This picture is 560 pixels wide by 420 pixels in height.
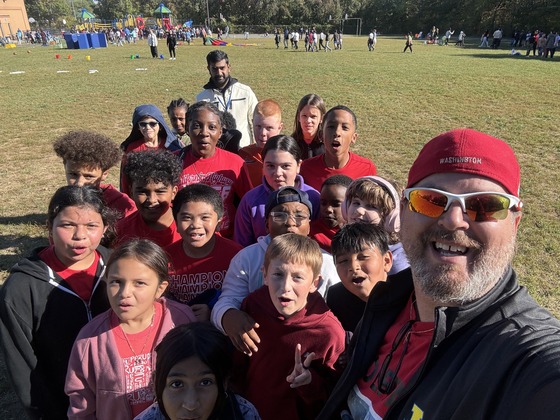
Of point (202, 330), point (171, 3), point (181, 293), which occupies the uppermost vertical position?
point (171, 3)

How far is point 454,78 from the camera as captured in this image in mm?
20922

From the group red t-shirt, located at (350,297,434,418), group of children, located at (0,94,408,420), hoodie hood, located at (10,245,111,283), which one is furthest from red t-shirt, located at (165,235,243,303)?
red t-shirt, located at (350,297,434,418)

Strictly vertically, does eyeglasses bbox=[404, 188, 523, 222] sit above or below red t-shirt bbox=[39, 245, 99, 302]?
above

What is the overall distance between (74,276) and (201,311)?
2.85ft

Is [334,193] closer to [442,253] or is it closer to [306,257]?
[306,257]

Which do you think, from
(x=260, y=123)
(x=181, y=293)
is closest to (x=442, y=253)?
(x=181, y=293)

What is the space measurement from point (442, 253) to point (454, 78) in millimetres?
22333

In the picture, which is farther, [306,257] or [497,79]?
[497,79]

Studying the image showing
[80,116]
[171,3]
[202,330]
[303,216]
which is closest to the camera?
[202,330]

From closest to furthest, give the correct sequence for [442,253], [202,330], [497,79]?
[442,253] < [202,330] < [497,79]

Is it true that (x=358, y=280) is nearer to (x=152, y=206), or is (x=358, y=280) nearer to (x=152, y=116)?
(x=152, y=206)

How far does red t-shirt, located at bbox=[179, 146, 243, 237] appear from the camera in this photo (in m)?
4.08

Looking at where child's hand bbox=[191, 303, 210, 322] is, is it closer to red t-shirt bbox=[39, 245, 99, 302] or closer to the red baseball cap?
red t-shirt bbox=[39, 245, 99, 302]

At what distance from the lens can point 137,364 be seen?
2.36 m
